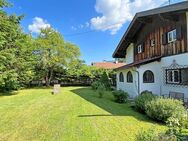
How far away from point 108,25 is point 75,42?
558 inches

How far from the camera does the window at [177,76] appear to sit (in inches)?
539

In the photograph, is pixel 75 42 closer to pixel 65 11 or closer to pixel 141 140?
pixel 65 11

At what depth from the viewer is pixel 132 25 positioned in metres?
19.4

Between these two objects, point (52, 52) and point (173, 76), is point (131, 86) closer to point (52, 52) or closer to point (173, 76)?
point (173, 76)

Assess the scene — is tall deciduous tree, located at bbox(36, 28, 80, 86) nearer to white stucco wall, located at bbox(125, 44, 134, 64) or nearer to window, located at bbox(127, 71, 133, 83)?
white stucco wall, located at bbox(125, 44, 134, 64)

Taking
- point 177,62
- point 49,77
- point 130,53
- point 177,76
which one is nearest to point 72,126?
point 177,62

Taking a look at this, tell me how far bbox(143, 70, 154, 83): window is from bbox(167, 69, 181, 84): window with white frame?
1415 mm

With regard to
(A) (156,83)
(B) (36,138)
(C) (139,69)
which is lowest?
(B) (36,138)

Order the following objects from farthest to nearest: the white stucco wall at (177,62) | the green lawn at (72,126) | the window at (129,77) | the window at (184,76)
A: the window at (129,77)
the window at (184,76)
the white stucco wall at (177,62)
the green lawn at (72,126)

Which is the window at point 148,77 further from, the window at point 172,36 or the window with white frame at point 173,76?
the window at point 172,36

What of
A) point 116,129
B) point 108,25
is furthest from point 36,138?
point 108,25

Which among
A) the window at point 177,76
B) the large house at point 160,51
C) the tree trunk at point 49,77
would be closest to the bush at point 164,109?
the large house at point 160,51

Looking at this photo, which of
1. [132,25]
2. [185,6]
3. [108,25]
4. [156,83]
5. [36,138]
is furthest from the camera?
[108,25]

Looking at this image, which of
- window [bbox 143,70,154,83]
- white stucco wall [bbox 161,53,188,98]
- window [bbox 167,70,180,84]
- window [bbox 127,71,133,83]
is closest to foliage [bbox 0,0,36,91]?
window [bbox 127,71,133,83]
